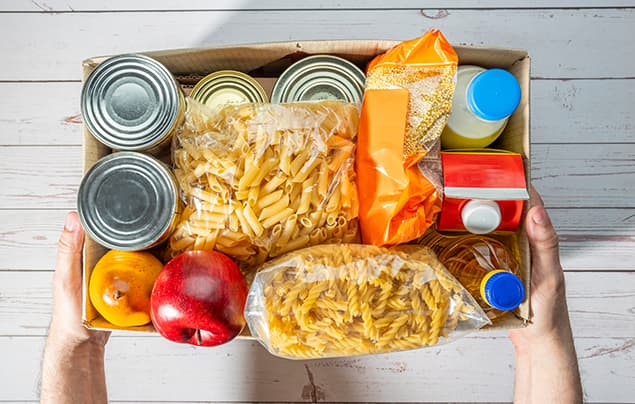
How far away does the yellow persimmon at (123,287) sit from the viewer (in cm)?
76

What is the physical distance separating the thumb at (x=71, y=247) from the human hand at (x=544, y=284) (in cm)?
75

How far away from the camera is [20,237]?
1.12m

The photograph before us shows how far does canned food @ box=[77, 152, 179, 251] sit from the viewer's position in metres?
0.77

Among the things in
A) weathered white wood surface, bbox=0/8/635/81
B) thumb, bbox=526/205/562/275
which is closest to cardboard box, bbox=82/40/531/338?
thumb, bbox=526/205/562/275

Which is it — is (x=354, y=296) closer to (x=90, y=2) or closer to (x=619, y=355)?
(x=619, y=355)

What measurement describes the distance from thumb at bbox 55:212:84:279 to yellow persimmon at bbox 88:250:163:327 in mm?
128

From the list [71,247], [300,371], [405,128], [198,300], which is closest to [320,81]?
[405,128]

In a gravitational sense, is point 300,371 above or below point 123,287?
below

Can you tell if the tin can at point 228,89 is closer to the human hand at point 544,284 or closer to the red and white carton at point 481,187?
Answer: the red and white carton at point 481,187

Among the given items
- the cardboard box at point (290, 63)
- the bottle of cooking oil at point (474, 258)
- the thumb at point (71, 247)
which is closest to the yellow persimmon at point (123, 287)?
the cardboard box at point (290, 63)

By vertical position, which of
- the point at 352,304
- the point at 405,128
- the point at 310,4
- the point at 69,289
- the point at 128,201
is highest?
the point at 310,4

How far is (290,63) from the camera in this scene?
932 millimetres

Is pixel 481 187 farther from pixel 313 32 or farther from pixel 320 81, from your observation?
pixel 313 32

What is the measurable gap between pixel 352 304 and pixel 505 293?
0.21m
